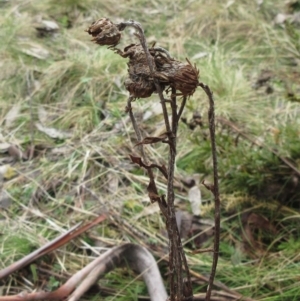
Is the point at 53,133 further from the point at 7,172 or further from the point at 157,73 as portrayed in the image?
the point at 157,73

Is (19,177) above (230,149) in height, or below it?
below

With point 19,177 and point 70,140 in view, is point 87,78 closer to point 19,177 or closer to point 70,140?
point 70,140

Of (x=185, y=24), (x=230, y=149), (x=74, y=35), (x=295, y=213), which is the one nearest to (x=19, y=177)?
(x=230, y=149)

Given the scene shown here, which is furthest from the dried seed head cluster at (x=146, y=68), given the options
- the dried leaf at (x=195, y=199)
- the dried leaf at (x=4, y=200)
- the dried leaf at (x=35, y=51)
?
the dried leaf at (x=35, y=51)

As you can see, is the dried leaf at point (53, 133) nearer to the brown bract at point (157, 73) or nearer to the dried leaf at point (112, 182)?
the dried leaf at point (112, 182)

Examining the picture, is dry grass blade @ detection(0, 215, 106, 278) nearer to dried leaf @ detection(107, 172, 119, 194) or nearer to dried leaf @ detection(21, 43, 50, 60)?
dried leaf @ detection(107, 172, 119, 194)

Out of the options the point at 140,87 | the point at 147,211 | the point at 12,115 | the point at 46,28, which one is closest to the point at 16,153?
the point at 12,115
